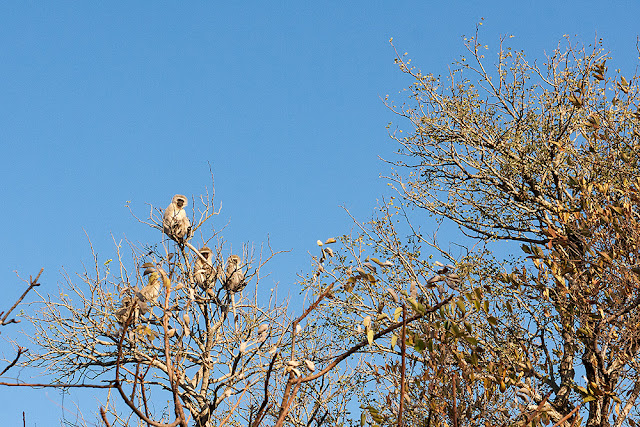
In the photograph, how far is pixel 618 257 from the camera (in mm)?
7328

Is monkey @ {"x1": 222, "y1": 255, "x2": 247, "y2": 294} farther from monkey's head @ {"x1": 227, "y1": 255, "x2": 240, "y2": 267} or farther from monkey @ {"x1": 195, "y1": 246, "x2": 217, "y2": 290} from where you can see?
monkey @ {"x1": 195, "y1": 246, "x2": 217, "y2": 290}

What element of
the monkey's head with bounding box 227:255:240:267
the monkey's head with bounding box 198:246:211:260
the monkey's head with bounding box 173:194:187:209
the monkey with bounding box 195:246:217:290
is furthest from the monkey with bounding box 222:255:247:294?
the monkey's head with bounding box 173:194:187:209

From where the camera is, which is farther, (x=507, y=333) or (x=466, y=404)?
(x=507, y=333)

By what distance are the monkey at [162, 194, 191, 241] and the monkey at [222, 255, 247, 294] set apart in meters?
1.07

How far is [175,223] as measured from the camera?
13.7 m

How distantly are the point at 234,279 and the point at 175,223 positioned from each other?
1.61 m

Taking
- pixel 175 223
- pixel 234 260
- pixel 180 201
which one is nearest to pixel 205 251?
pixel 234 260

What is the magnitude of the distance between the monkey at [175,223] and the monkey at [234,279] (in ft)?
3.52

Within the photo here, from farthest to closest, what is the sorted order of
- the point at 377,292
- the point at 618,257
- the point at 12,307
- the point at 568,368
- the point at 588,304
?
the point at 377,292 < the point at 568,368 < the point at 588,304 < the point at 618,257 < the point at 12,307

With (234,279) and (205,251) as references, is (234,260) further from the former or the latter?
(205,251)

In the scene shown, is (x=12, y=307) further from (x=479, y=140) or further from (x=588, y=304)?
(x=479, y=140)

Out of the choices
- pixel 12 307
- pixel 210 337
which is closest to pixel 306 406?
pixel 210 337

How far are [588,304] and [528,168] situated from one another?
6101mm

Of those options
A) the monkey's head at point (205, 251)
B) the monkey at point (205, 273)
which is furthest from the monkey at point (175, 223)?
the monkey at point (205, 273)
